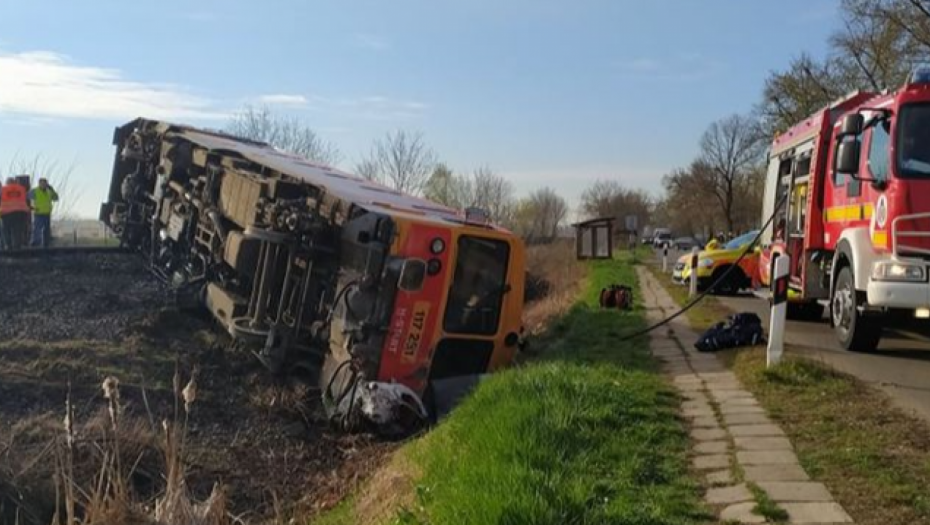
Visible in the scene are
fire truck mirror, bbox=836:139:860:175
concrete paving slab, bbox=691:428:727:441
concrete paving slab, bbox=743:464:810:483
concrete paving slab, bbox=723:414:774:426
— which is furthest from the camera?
fire truck mirror, bbox=836:139:860:175

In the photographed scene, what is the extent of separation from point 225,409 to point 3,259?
7691 millimetres

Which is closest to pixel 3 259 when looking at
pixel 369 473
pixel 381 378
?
pixel 381 378

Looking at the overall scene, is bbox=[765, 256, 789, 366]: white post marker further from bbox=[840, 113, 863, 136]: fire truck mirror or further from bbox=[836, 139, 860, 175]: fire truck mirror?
bbox=[840, 113, 863, 136]: fire truck mirror

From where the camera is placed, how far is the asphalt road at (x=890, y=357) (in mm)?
7520

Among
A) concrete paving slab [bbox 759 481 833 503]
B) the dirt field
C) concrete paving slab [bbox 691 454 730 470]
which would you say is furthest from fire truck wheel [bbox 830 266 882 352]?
concrete paving slab [bbox 759 481 833 503]

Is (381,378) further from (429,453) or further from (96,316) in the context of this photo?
(96,316)

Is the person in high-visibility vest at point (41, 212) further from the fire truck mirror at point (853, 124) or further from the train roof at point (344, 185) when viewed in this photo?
the fire truck mirror at point (853, 124)

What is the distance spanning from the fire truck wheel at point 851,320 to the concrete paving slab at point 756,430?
3.95 meters

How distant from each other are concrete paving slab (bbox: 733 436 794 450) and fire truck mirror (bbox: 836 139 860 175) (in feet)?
16.0

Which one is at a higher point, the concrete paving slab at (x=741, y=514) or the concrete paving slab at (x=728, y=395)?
the concrete paving slab at (x=728, y=395)

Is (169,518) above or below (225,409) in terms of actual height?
above

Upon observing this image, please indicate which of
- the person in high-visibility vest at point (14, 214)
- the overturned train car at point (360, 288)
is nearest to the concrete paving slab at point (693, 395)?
the overturned train car at point (360, 288)

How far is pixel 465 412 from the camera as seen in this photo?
696 cm

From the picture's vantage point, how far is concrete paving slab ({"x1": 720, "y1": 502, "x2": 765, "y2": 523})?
172 inches
